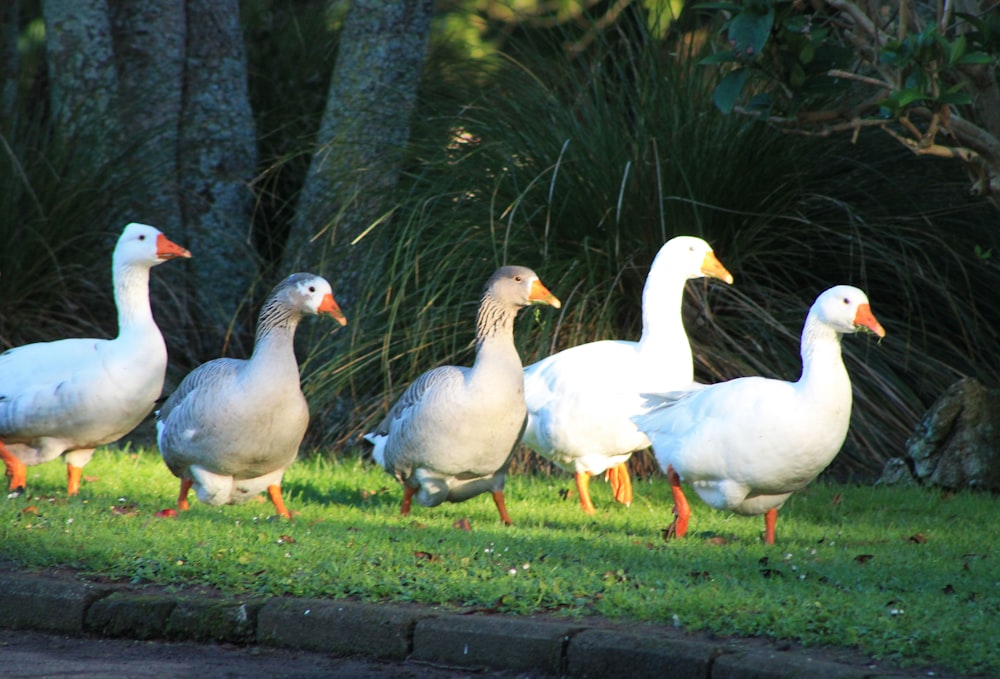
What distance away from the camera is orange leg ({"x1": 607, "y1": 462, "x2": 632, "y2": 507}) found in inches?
299

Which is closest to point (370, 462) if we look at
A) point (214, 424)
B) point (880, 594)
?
point (214, 424)

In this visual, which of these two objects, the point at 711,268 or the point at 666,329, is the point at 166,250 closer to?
the point at 666,329

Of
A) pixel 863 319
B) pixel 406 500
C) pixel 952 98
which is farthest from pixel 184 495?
pixel 952 98

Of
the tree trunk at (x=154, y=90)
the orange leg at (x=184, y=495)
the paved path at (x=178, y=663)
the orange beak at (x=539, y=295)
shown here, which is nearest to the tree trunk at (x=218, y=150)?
the tree trunk at (x=154, y=90)

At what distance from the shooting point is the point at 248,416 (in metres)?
6.30

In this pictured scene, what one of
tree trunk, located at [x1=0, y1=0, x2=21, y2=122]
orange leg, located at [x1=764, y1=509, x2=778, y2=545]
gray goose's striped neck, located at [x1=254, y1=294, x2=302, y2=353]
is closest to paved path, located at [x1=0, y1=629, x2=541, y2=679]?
gray goose's striped neck, located at [x1=254, y1=294, x2=302, y2=353]

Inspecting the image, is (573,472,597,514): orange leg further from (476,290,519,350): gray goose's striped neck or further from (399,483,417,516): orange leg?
(476,290,519,350): gray goose's striped neck

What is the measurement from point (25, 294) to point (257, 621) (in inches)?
247

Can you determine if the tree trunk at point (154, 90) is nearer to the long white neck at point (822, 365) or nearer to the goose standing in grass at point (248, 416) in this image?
the goose standing in grass at point (248, 416)

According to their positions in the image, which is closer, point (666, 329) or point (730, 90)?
point (730, 90)

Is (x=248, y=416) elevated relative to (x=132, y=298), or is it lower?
lower

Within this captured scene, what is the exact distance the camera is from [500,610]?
4.75 meters

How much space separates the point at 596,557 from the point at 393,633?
127cm

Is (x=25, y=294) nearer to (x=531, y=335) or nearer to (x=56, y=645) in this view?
(x=531, y=335)
